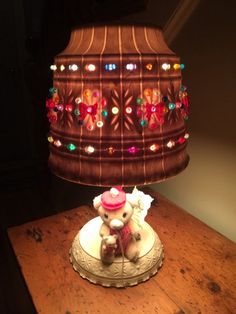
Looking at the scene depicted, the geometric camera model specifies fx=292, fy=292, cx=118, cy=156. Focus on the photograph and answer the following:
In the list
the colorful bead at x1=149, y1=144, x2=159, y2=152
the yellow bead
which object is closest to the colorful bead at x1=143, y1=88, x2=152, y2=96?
the yellow bead

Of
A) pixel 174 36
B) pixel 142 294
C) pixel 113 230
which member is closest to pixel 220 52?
pixel 174 36

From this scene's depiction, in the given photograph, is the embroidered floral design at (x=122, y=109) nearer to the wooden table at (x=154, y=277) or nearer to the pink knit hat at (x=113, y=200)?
the pink knit hat at (x=113, y=200)

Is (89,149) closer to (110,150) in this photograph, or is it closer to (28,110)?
(110,150)

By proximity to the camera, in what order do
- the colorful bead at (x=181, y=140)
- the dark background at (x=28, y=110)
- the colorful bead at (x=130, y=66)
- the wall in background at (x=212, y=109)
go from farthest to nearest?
1. the dark background at (x=28, y=110)
2. the wall in background at (x=212, y=109)
3. the colorful bead at (x=181, y=140)
4. the colorful bead at (x=130, y=66)

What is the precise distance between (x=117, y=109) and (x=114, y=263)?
1.38 feet

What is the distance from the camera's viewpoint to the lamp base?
2.52 feet

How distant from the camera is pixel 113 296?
29.4 inches

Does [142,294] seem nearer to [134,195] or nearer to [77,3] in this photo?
[134,195]

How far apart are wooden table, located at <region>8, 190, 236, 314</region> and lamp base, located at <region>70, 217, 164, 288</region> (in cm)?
2

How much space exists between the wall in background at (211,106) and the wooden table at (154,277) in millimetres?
84

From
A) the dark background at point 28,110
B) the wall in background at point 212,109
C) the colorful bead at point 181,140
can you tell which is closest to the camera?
the colorful bead at point 181,140

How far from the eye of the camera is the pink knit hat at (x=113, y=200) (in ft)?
2.38

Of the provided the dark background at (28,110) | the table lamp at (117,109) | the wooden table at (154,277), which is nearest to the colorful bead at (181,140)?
the table lamp at (117,109)

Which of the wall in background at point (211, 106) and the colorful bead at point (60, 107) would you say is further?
the wall in background at point (211, 106)
